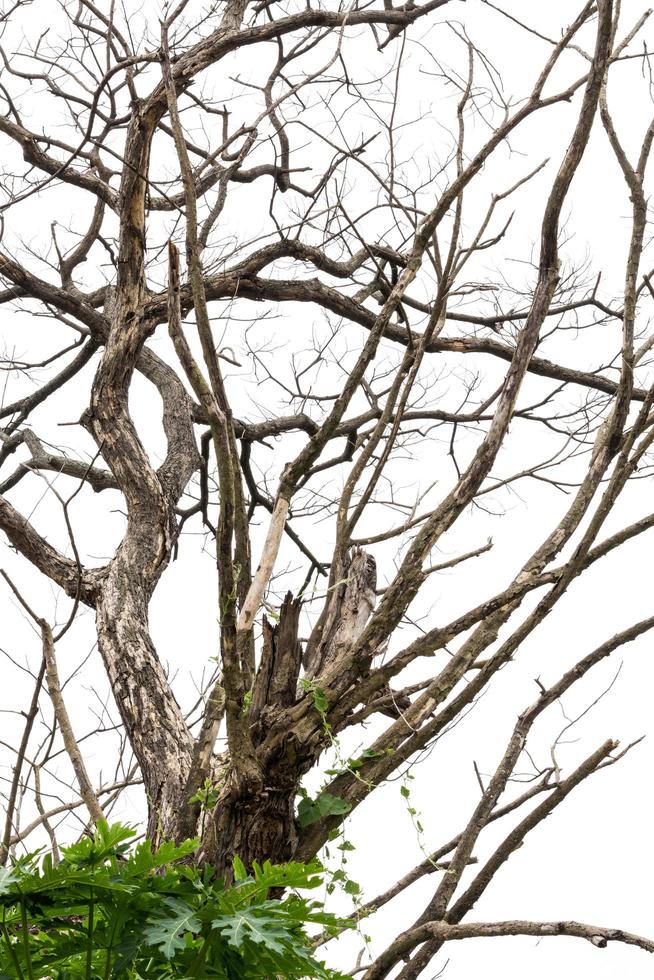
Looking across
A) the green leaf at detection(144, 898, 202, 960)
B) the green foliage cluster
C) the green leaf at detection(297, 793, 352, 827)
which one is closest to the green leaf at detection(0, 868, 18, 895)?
the green foliage cluster

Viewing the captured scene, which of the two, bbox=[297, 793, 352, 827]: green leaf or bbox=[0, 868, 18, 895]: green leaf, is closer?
bbox=[0, 868, 18, 895]: green leaf

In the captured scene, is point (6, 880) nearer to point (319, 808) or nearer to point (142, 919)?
point (142, 919)

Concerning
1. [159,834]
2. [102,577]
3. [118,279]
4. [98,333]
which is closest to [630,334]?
[159,834]

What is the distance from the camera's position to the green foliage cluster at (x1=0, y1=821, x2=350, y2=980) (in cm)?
91

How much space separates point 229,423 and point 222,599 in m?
0.21

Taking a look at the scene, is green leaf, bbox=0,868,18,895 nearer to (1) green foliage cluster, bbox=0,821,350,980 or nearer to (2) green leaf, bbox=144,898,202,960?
(1) green foliage cluster, bbox=0,821,350,980

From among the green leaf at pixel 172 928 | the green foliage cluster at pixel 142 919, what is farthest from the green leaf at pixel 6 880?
the green leaf at pixel 172 928

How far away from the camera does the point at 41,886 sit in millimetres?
902

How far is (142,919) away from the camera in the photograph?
94cm

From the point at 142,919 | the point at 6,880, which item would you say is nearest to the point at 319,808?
the point at 142,919

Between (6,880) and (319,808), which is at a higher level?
(319,808)

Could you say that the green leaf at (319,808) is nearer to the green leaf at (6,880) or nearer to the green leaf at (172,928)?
the green leaf at (172,928)

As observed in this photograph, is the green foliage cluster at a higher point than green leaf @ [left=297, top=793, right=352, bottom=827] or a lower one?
lower

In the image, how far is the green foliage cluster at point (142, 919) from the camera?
0.91m
